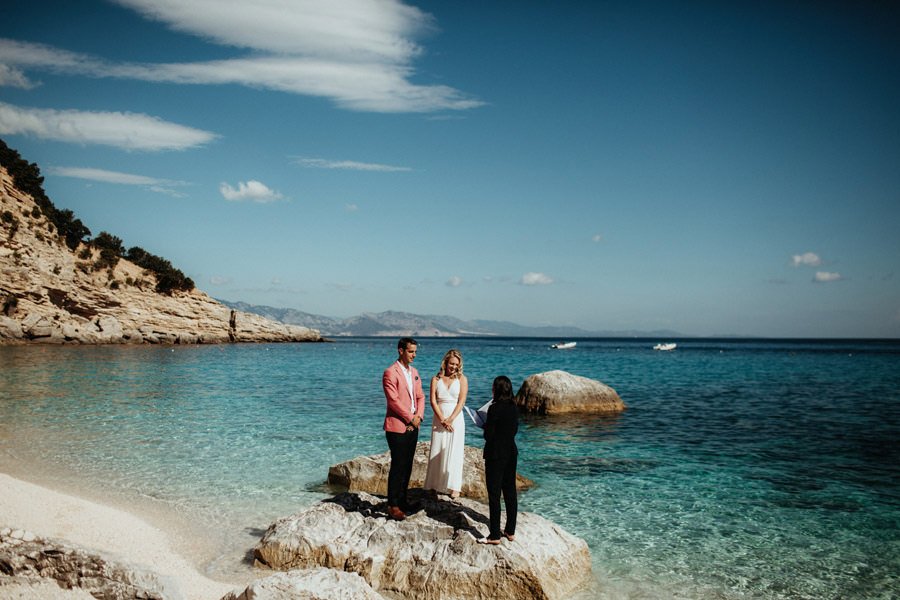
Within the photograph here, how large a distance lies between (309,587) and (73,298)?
7004 centimetres

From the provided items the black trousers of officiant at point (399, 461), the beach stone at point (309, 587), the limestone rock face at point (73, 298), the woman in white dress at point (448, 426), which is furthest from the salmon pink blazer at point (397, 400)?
the limestone rock face at point (73, 298)

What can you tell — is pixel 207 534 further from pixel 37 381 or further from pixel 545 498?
pixel 37 381

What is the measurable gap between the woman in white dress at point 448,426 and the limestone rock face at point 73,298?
200 feet

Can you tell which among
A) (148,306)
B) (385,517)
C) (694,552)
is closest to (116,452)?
(385,517)

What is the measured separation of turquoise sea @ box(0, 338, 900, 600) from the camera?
873 centimetres

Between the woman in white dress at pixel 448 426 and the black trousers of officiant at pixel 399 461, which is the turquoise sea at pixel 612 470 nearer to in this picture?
the black trousers of officiant at pixel 399 461

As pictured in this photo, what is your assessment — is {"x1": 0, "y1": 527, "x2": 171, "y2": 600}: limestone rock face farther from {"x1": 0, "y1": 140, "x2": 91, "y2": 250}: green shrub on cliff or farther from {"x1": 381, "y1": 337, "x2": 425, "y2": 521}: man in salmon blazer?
{"x1": 0, "y1": 140, "x2": 91, "y2": 250}: green shrub on cliff

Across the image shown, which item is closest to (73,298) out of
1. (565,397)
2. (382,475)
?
(565,397)

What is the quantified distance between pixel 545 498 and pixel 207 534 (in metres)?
6.44

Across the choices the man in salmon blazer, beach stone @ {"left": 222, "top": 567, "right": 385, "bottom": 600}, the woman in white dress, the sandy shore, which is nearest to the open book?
the woman in white dress

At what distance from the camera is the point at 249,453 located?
15289mm

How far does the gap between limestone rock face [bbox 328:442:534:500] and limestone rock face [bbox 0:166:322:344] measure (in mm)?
56890

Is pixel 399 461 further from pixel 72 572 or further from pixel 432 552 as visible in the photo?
pixel 72 572

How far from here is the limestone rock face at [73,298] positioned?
56812 millimetres
